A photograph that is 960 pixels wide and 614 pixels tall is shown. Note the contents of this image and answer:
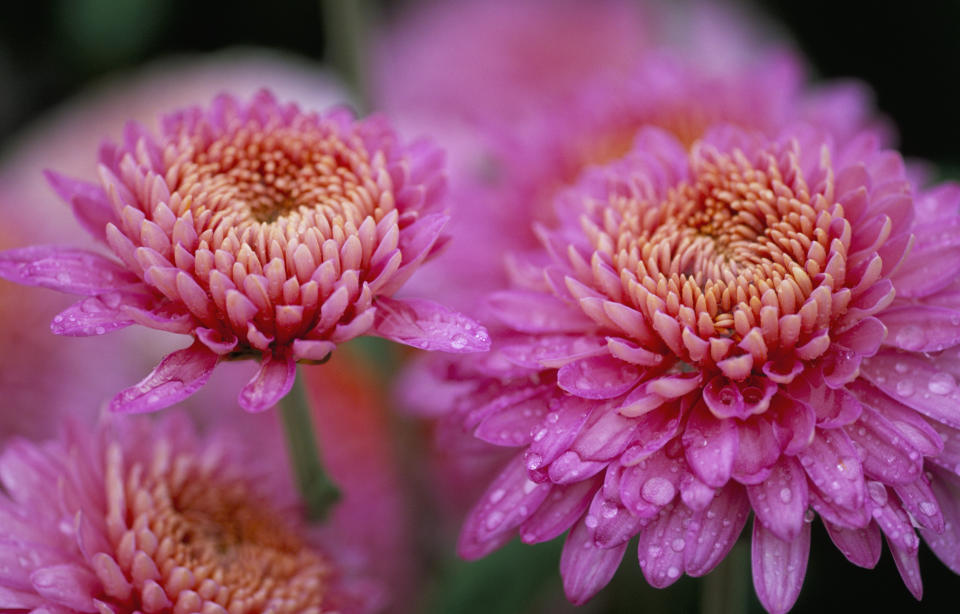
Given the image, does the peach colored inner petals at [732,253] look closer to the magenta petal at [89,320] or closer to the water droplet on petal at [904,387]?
the water droplet on petal at [904,387]

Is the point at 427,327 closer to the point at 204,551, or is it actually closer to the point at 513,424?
the point at 513,424

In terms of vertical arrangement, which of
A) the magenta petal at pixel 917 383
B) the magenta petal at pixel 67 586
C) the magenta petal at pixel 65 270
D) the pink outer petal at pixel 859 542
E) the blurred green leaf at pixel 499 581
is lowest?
the blurred green leaf at pixel 499 581

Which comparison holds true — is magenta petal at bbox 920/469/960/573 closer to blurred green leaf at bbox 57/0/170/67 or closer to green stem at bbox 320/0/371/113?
green stem at bbox 320/0/371/113

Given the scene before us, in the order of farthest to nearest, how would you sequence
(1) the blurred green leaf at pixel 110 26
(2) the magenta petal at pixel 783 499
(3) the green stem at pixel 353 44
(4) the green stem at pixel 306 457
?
(1) the blurred green leaf at pixel 110 26 < (3) the green stem at pixel 353 44 < (4) the green stem at pixel 306 457 < (2) the magenta petal at pixel 783 499

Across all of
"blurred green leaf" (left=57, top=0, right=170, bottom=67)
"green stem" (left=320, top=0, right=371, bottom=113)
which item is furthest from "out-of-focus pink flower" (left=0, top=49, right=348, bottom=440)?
"green stem" (left=320, top=0, right=371, bottom=113)

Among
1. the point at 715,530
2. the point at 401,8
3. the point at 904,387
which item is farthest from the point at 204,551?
the point at 401,8

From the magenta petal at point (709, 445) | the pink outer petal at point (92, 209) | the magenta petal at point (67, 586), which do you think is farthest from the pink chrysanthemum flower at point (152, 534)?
the magenta petal at point (709, 445)

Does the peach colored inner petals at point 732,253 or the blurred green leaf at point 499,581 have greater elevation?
the peach colored inner petals at point 732,253

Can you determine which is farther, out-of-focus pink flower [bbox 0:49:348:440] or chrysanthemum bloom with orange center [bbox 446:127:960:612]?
out-of-focus pink flower [bbox 0:49:348:440]
